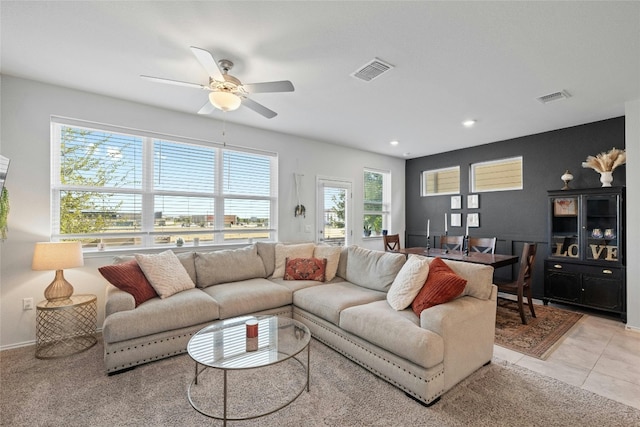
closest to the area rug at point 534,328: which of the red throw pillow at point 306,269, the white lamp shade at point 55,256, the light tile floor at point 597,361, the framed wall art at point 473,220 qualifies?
the light tile floor at point 597,361

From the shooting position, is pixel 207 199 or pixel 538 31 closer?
pixel 538 31

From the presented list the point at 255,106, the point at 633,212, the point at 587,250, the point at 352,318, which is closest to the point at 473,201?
the point at 587,250

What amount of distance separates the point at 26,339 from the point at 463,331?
13.5 feet

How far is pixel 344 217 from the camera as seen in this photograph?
5.70m

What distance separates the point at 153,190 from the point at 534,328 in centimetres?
488

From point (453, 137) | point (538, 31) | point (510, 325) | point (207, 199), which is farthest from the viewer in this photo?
point (453, 137)

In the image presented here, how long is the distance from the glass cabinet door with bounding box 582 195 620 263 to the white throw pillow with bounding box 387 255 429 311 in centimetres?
298

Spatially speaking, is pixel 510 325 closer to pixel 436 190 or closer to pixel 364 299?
pixel 364 299

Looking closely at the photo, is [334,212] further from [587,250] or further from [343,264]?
[587,250]

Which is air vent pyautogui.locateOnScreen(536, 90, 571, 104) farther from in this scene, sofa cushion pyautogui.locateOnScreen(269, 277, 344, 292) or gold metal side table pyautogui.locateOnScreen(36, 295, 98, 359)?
gold metal side table pyautogui.locateOnScreen(36, 295, 98, 359)

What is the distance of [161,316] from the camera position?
2.52 metres

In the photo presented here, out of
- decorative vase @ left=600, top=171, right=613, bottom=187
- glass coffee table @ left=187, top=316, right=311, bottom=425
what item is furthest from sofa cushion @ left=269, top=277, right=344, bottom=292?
decorative vase @ left=600, top=171, right=613, bottom=187

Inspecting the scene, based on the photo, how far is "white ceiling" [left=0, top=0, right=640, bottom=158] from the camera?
196cm

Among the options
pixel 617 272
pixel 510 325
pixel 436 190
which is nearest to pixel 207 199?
pixel 510 325
